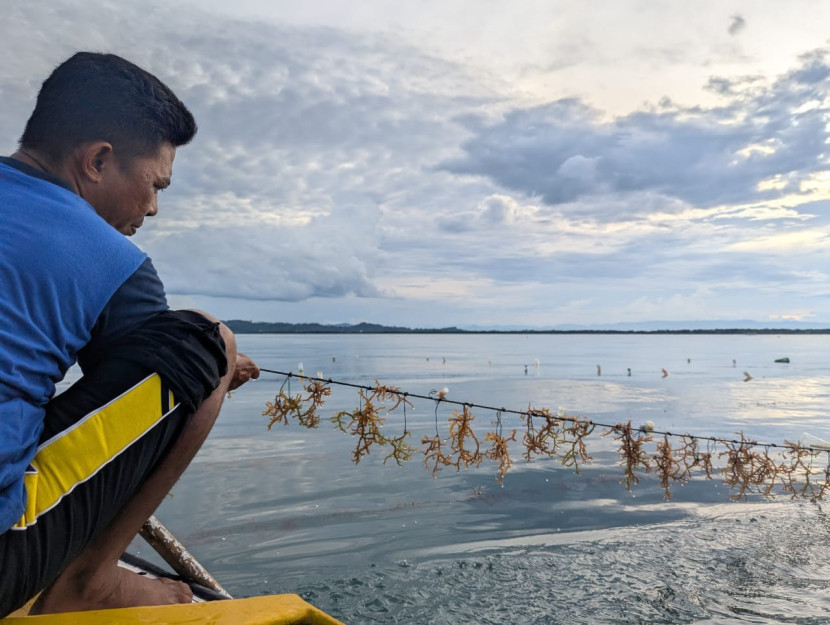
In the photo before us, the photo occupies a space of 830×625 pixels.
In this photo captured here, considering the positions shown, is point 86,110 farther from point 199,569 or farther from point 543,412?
point 543,412

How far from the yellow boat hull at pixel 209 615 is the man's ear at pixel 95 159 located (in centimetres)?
165

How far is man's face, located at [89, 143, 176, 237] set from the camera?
2363mm

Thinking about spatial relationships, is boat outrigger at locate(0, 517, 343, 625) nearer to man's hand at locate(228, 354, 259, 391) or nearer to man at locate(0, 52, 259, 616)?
man at locate(0, 52, 259, 616)

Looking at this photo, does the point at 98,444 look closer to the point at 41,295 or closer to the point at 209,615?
the point at 41,295

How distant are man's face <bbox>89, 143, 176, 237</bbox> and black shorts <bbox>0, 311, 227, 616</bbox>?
0.62m

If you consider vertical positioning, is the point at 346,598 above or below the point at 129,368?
below

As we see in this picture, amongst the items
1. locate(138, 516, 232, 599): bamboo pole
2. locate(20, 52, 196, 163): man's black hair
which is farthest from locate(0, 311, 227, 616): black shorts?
locate(138, 516, 232, 599): bamboo pole

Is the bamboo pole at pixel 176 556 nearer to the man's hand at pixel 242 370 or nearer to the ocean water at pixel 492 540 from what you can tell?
the man's hand at pixel 242 370

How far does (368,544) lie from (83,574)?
544 centimetres

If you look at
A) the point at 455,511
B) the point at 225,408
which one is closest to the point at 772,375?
the point at 225,408

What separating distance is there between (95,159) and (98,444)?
3.74ft

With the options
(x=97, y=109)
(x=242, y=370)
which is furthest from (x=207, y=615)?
(x=97, y=109)

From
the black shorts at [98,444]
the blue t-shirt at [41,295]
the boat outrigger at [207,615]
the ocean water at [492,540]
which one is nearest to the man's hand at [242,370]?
the black shorts at [98,444]

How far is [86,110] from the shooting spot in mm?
2262
